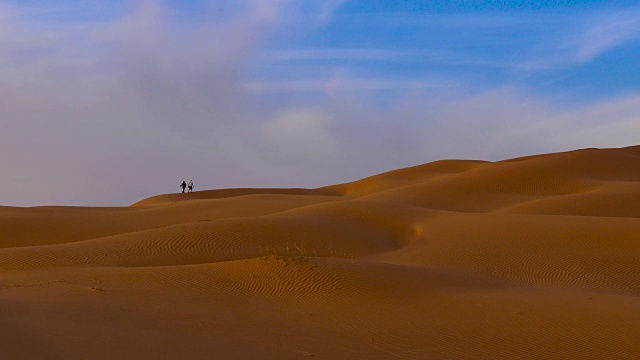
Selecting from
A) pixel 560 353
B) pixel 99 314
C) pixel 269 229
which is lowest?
pixel 560 353

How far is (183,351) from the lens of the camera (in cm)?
672

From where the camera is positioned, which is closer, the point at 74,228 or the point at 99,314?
the point at 99,314

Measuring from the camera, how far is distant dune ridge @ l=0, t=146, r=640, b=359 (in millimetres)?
7363

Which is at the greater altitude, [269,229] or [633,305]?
[269,229]

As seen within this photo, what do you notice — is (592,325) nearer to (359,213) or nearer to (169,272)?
(169,272)

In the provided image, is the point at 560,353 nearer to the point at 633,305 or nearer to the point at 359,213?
the point at 633,305

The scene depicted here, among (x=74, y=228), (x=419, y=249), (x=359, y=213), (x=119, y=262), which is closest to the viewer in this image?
(x=119, y=262)

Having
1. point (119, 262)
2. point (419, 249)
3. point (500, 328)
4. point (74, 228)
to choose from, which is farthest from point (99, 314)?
point (74, 228)

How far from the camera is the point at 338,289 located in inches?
415

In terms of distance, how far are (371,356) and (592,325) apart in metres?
3.02

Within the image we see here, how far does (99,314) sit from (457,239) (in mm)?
10852

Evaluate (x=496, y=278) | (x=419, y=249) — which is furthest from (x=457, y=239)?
(x=496, y=278)

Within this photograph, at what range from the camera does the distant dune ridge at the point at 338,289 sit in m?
7.36

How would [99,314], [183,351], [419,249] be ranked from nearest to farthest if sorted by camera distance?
[183,351], [99,314], [419,249]
